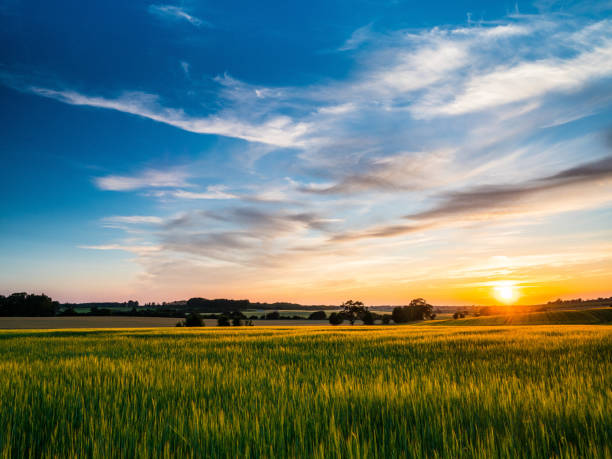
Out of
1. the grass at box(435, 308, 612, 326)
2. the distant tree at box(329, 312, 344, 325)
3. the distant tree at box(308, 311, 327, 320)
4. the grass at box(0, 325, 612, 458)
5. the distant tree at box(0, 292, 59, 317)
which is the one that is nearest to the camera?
the grass at box(0, 325, 612, 458)

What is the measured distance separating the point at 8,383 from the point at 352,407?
17.2 feet

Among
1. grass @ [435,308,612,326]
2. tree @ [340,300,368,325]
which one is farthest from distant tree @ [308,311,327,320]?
grass @ [435,308,612,326]

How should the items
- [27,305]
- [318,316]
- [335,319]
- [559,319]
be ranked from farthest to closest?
[318,316] < [335,319] < [27,305] < [559,319]

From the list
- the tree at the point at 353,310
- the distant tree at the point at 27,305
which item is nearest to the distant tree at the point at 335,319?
the tree at the point at 353,310

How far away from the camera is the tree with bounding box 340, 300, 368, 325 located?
117787 mm

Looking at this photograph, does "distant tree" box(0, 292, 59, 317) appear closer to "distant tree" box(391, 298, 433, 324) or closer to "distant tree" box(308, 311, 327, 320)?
"distant tree" box(308, 311, 327, 320)

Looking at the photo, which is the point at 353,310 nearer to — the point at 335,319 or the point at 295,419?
the point at 335,319

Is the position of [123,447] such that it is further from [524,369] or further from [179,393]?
[524,369]

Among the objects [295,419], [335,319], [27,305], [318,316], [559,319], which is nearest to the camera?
[295,419]

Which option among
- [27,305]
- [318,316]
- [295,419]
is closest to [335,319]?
[318,316]

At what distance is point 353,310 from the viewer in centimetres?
12050

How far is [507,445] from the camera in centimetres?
260

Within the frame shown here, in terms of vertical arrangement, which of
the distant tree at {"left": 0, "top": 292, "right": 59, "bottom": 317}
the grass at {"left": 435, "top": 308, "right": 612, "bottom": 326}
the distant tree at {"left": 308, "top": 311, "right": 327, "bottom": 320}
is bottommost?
the distant tree at {"left": 308, "top": 311, "right": 327, "bottom": 320}

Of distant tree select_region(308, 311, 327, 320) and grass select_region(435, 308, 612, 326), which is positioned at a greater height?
grass select_region(435, 308, 612, 326)
